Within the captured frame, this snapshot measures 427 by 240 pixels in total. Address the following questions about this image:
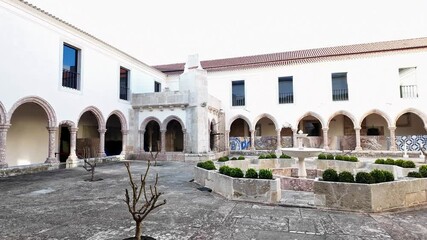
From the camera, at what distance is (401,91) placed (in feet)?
60.8

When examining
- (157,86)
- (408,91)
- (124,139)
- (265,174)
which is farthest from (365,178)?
(157,86)

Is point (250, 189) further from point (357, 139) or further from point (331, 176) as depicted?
point (357, 139)

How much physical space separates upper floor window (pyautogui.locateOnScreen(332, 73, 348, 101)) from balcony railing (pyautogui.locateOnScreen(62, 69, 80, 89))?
18.3 meters

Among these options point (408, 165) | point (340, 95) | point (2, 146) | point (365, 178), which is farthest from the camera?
point (340, 95)

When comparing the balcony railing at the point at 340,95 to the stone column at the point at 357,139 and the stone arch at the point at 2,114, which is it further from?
the stone arch at the point at 2,114

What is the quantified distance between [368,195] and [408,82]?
1825cm

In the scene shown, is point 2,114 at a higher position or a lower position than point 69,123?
higher

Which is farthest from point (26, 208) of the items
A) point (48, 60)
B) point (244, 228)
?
point (48, 60)

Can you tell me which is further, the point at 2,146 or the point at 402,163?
the point at 2,146

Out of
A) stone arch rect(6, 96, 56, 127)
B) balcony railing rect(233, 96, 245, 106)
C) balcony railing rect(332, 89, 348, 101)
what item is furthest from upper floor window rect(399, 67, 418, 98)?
stone arch rect(6, 96, 56, 127)

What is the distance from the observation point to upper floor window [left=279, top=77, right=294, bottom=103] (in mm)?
20484

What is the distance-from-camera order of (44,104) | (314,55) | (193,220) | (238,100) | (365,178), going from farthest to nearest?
(238,100) → (314,55) → (44,104) → (365,178) → (193,220)

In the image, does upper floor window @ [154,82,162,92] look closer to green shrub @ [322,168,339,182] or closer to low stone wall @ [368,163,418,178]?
low stone wall @ [368,163,418,178]

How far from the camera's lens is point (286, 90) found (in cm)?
2070
